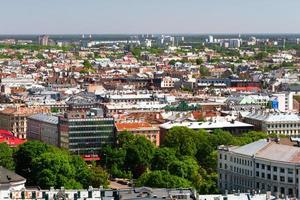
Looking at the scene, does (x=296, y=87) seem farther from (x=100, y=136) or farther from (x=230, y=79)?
(x=100, y=136)

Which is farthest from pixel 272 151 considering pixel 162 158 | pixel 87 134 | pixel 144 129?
pixel 144 129

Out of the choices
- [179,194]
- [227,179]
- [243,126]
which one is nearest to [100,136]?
[243,126]

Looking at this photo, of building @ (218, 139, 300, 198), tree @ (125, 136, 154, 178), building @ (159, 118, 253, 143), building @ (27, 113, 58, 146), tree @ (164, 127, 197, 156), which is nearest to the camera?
building @ (218, 139, 300, 198)

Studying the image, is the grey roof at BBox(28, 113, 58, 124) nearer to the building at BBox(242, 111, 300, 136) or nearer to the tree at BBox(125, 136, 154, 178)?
the tree at BBox(125, 136, 154, 178)

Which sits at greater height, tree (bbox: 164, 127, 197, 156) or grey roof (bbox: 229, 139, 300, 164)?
grey roof (bbox: 229, 139, 300, 164)

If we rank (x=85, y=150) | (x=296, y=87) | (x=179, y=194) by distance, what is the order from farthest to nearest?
(x=296, y=87), (x=85, y=150), (x=179, y=194)

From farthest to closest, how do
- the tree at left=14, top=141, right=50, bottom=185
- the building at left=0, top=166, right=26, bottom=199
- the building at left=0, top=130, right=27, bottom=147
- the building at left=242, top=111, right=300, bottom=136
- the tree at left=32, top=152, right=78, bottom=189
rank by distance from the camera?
the building at left=242, top=111, right=300, bottom=136, the building at left=0, top=130, right=27, bottom=147, the tree at left=14, top=141, right=50, bottom=185, the tree at left=32, top=152, right=78, bottom=189, the building at left=0, top=166, right=26, bottom=199

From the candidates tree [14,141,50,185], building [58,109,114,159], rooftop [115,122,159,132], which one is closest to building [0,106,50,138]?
rooftop [115,122,159,132]
